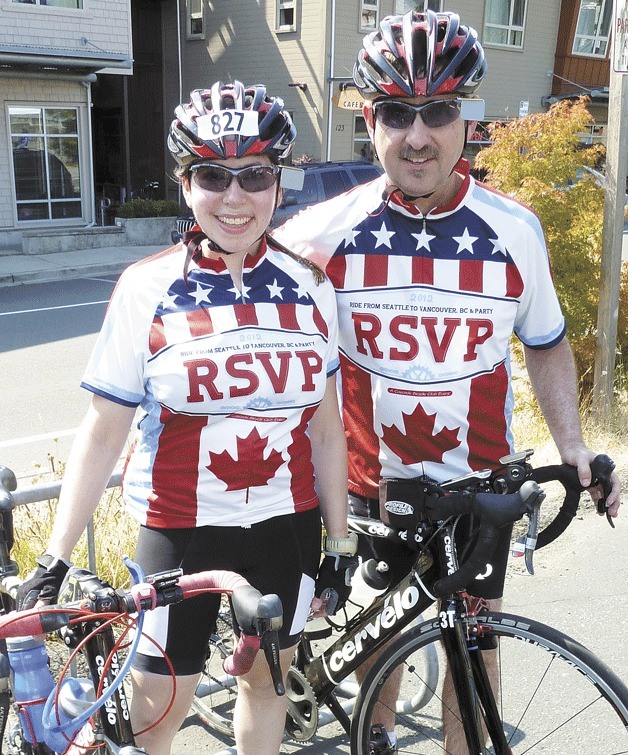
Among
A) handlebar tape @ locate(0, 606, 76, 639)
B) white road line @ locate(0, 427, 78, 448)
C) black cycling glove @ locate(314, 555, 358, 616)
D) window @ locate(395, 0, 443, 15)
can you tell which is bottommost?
white road line @ locate(0, 427, 78, 448)

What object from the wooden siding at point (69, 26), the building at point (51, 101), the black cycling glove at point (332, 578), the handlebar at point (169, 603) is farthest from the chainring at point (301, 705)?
the wooden siding at point (69, 26)

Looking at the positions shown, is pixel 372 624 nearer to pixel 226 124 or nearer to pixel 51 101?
pixel 226 124

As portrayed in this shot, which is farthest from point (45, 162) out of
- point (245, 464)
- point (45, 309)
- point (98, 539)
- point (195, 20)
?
point (245, 464)

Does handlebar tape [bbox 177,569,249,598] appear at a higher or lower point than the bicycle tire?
higher

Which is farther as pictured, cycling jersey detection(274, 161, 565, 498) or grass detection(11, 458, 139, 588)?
grass detection(11, 458, 139, 588)

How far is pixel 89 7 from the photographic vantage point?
18625 millimetres

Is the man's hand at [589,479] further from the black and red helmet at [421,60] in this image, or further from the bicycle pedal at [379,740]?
the black and red helmet at [421,60]

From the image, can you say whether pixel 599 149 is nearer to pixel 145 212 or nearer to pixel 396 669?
pixel 396 669

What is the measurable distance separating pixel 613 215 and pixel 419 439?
12.7 feet

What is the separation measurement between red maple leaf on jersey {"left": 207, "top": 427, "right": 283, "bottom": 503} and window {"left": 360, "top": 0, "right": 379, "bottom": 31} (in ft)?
73.2

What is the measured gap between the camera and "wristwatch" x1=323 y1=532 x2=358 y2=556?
2562mm

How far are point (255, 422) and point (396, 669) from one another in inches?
38.2

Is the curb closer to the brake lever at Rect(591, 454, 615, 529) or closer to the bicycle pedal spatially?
the bicycle pedal

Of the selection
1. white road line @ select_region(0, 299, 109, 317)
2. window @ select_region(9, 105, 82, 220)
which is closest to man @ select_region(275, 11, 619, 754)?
white road line @ select_region(0, 299, 109, 317)
